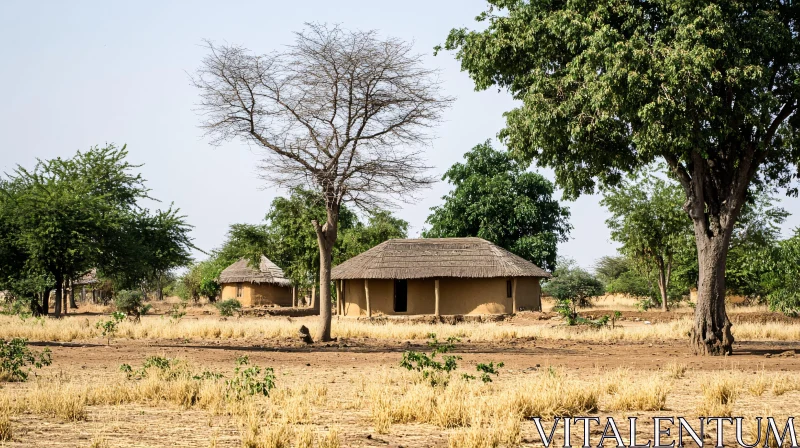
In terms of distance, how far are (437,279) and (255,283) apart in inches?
849

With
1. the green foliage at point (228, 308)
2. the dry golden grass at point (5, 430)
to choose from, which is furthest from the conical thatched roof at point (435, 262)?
the dry golden grass at point (5, 430)

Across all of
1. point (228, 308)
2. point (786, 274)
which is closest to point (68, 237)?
point (228, 308)

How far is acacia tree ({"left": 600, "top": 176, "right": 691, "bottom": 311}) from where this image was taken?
38562 mm

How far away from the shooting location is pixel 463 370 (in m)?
13.5

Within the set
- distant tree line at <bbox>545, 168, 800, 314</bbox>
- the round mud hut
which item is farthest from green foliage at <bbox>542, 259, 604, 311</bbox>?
the round mud hut

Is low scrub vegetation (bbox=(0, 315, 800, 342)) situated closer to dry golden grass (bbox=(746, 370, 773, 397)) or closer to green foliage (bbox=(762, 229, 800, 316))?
green foliage (bbox=(762, 229, 800, 316))

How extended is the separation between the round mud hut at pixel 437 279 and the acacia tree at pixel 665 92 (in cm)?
1392

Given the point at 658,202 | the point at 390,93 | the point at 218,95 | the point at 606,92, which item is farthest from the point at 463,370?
the point at 658,202

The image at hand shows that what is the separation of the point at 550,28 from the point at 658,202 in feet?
82.8

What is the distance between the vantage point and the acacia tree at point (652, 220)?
127ft

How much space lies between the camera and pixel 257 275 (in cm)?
4962

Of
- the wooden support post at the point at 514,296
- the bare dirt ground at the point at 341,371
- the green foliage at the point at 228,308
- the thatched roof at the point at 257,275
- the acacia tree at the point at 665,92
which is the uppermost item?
the acacia tree at the point at 665,92

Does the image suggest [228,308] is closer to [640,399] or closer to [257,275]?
[257,275]

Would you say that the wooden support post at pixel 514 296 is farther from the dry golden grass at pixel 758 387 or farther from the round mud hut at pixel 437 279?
the dry golden grass at pixel 758 387
